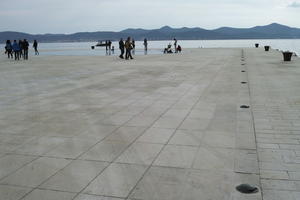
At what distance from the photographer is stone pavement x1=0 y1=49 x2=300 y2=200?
4207 millimetres

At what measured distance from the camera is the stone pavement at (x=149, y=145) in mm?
4207

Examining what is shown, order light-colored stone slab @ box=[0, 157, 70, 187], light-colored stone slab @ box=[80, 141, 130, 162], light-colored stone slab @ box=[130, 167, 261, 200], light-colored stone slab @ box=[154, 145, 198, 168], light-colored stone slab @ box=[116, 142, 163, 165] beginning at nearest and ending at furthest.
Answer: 1. light-colored stone slab @ box=[130, 167, 261, 200]
2. light-colored stone slab @ box=[0, 157, 70, 187]
3. light-colored stone slab @ box=[154, 145, 198, 168]
4. light-colored stone slab @ box=[116, 142, 163, 165]
5. light-colored stone slab @ box=[80, 141, 130, 162]

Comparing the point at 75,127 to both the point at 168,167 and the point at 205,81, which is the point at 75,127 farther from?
the point at 205,81

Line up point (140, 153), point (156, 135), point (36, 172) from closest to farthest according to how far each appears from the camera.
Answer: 1. point (36, 172)
2. point (140, 153)
3. point (156, 135)

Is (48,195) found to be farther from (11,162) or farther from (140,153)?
(140,153)

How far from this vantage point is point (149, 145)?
5.82 m

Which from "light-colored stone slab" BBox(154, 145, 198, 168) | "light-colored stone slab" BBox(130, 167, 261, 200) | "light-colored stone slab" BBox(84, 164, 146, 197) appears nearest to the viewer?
"light-colored stone slab" BBox(130, 167, 261, 200)

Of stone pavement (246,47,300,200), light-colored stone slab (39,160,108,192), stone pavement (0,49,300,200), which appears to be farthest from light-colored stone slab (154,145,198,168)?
stone pavement (246,47,300,200)

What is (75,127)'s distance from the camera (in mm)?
7070

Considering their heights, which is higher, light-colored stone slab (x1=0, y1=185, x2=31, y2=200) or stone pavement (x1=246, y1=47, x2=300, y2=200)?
stone pavement (x1=246, y1=47, x2=300, y2=200)

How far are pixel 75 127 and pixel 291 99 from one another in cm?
633

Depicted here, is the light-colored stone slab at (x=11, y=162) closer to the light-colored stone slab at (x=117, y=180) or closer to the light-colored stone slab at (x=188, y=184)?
the light-colored stone slab at (x=117, y=180)

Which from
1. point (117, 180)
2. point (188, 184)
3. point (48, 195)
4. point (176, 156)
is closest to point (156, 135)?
point (176, 156)

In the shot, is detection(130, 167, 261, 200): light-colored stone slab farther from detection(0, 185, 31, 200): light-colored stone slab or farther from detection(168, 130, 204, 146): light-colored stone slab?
detection(0, 185, 31, 200): light-colored stone slab
